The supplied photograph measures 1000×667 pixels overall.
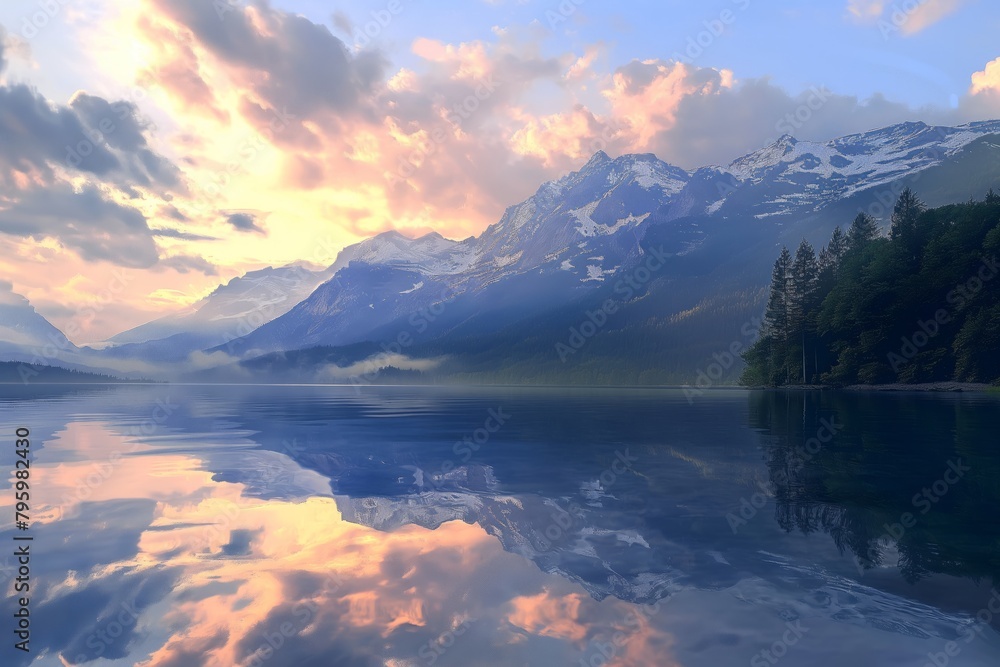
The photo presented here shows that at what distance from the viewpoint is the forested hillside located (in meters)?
103

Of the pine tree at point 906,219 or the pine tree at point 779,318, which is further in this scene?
the pine tree at point 779,318

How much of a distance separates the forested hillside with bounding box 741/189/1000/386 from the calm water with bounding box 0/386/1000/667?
92738 millimetres

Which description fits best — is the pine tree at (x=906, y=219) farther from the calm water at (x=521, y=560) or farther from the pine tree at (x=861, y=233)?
the calm water at (x=521, y=560)

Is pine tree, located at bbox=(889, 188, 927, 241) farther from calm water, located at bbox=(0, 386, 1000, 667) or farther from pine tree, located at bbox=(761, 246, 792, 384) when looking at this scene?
calm water, located at bbox=(0, 386, 1000, 667)

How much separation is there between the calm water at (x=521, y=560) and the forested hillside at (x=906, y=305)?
92738mm

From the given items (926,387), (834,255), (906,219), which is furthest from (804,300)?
(926,387)

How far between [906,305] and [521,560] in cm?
12486

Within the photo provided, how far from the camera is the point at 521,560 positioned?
53.1 ft

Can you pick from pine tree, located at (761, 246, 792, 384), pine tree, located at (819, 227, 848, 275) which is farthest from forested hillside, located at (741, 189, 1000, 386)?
pine tree, located at (819, 227, 848, 275)

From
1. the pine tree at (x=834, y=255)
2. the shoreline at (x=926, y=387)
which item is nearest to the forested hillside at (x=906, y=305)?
the pine tree at (x=834, y=255)

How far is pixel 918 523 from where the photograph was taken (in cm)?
1788

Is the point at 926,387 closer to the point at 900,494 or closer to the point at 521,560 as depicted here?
the point at 900,494

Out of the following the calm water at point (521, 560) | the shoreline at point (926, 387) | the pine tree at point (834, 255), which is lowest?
the calm water at point (521, 560)

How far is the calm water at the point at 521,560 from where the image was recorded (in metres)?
11.0
